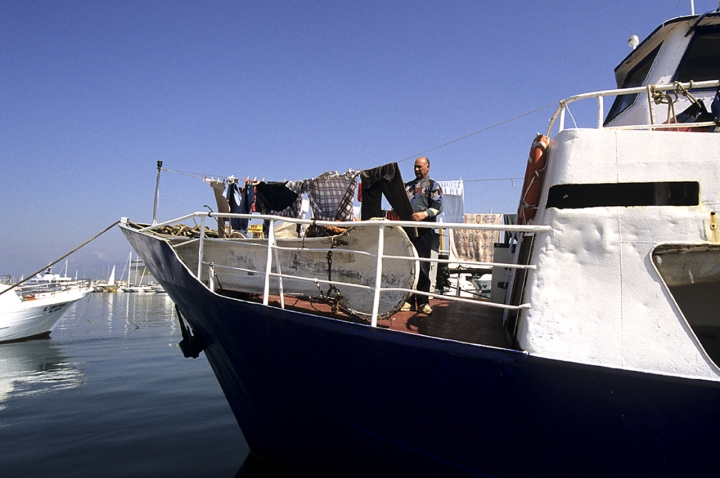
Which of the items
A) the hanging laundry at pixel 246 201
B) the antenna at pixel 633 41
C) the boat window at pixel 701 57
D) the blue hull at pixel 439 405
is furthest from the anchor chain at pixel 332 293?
the antenna at pixel 633 41

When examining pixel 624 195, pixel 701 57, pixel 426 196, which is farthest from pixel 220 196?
pixel 701 57

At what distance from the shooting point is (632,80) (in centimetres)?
696

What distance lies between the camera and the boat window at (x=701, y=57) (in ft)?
18.8

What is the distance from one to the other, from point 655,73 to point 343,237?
16.6 feet

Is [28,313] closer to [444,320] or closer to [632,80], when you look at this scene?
[444,320]

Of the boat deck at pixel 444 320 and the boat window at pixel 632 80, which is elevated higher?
the boat window at pixel 632 80

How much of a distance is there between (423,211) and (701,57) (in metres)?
4.56

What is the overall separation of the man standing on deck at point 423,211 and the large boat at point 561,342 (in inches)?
14.7

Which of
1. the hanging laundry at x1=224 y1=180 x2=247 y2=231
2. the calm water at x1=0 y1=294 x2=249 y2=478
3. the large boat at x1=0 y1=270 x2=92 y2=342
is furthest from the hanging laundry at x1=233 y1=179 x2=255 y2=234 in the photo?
the large boat at x1=0 y1=270 x2=92 y2=342

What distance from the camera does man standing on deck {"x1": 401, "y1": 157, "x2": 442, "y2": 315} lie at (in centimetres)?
453

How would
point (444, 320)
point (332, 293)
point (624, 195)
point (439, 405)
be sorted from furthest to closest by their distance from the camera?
point (332, 293)
point (444, 320)
point (439, 405)
point (624, 195)

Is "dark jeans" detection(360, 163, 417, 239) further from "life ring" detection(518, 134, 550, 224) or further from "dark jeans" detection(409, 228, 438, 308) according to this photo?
"life ring" detection(518, 134, 550, 224)

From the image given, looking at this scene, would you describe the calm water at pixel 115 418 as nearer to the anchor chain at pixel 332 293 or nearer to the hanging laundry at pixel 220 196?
the anchor chain at pixel 332 293

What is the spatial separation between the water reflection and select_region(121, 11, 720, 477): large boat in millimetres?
9191
